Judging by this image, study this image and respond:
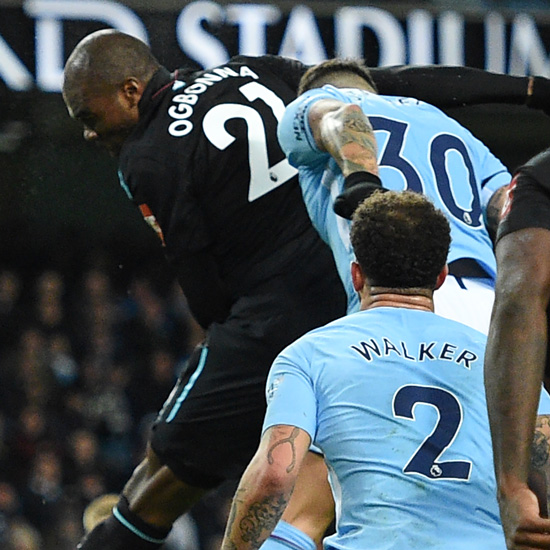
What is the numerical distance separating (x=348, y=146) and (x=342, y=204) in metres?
0.18

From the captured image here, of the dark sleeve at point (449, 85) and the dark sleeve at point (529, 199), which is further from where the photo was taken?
the dark sleeve at point (449, 85)

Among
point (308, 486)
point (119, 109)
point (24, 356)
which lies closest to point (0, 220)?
point (24, 356)

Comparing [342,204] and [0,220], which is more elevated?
[342,204]

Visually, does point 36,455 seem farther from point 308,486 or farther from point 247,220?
point 308,486

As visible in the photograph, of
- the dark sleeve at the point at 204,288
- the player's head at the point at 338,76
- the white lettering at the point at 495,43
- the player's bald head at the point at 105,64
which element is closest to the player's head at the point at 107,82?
the player's bald head at the point at 105,64

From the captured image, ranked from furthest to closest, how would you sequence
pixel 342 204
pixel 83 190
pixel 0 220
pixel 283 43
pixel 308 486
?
pixel 83 190, pixel 0 220, pixel 283 43, pixel 308 486, pixel 342 204

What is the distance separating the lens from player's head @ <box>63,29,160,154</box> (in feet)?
12.2

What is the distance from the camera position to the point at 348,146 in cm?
288

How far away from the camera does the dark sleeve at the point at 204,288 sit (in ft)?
12.5

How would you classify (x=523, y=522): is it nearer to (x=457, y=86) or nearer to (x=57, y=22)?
(x=457, y=86)

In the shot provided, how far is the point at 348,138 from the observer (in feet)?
9.50

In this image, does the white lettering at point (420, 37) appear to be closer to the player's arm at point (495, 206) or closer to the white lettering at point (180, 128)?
the white lettering at point (180, 128)

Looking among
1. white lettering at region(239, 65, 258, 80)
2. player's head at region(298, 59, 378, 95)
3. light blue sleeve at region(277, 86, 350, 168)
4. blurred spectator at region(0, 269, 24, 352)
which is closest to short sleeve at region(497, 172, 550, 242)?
light blue sleeve at region(277, 86, 350, 168)

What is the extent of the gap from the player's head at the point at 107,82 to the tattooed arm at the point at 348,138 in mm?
900
